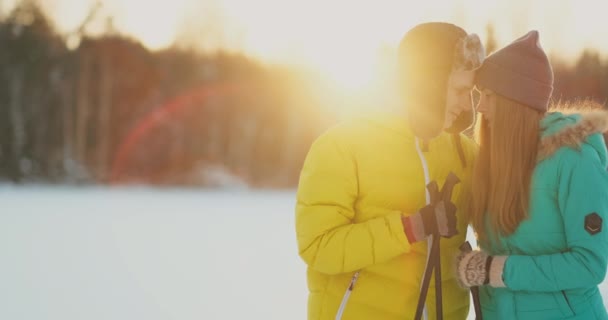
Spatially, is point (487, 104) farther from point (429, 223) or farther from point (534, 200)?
point (429, 223)

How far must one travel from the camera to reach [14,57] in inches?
1112

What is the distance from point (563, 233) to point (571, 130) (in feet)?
1.09

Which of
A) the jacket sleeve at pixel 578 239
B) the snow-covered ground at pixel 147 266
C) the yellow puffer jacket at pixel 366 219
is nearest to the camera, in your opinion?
the jacket sleeve at pixel 578 239

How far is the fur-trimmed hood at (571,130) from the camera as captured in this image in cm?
223

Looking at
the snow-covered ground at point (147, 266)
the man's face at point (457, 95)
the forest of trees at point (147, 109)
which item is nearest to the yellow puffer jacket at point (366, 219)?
the man's face at point (457, 95)

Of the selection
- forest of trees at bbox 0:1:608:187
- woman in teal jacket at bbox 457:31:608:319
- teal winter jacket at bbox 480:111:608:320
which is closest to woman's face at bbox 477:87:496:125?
woman in teal jacket at bbox 457:31:608:319

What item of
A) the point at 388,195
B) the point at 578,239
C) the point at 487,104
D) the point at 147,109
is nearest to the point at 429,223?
the point at 388,195

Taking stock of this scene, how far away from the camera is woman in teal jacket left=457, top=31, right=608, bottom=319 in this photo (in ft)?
7.11

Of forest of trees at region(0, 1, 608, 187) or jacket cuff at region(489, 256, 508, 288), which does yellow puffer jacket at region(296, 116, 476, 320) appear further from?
forest of trees at region(0, 1, 608, 187)

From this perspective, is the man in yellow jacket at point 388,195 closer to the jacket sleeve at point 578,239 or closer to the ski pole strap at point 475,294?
the ski pole strap at point 475,294

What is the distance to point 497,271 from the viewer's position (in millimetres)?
2279

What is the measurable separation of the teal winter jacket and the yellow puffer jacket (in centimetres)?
28

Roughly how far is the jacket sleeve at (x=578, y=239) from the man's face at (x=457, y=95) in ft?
1.39

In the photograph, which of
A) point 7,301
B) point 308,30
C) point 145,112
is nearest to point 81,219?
point 7,301
